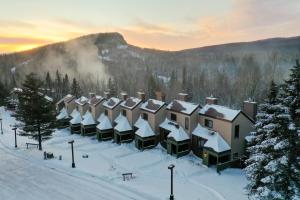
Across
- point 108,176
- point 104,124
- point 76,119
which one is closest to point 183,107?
point 104,124

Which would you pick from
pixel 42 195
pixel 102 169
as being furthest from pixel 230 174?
pixel 42 195

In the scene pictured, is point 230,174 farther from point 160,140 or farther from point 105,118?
point 105,118

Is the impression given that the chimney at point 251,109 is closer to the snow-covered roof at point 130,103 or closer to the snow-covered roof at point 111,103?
the snow-covered roof at point 130,103

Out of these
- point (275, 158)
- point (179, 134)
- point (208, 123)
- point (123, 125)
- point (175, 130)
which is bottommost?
point (179, 134)

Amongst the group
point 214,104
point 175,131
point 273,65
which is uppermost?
point 273,65

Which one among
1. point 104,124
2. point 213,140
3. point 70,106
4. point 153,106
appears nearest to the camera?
point 213,140

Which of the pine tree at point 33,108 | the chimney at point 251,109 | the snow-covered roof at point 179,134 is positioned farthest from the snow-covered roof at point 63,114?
the chimney at point 251,109

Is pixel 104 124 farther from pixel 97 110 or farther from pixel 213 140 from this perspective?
pixel 213 140
